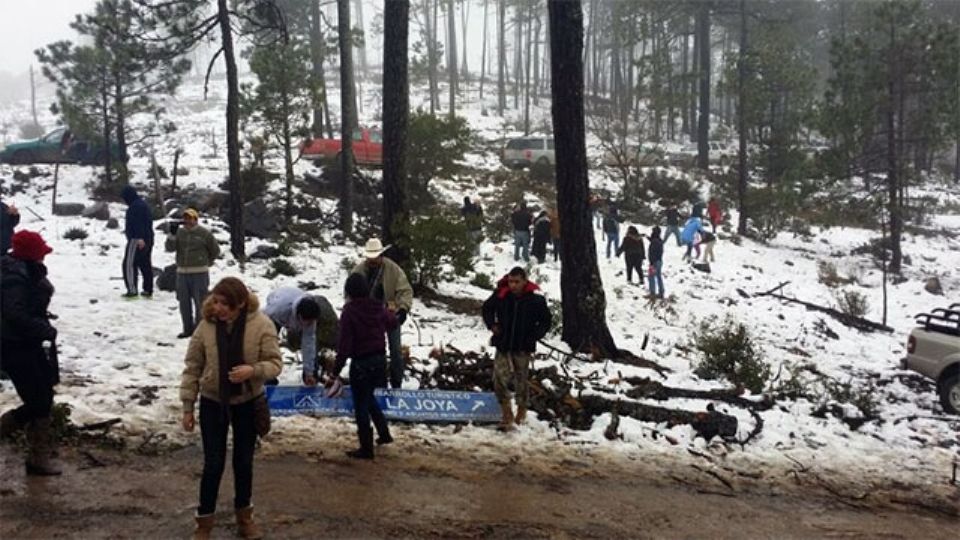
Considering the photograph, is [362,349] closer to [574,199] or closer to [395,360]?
[395,360]

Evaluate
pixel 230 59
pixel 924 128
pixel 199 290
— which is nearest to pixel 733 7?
pixel 924 128

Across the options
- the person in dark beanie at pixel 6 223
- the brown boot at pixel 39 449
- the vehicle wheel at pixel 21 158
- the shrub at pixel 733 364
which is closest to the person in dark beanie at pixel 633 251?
the shrub at pixel 733 364

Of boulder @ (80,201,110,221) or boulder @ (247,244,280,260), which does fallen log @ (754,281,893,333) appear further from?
boulder @ (80,201,110,221)

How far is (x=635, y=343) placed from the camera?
37.2 ft

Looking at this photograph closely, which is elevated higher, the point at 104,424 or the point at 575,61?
the point at 575,61

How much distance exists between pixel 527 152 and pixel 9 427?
27531 millimetres

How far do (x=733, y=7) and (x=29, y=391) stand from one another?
125 feet

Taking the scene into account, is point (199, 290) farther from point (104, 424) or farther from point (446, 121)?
point (446, 121)

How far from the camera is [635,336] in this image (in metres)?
12.1

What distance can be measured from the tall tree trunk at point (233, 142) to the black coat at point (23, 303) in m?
8.83

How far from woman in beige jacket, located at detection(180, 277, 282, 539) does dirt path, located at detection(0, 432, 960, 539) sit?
64 cm

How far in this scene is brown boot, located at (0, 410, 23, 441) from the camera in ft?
19.6

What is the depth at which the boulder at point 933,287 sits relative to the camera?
2019 cm

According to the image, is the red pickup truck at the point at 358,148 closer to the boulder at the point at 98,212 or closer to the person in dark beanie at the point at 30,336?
the boulder at the point at 98,212
